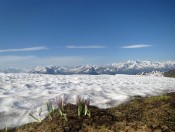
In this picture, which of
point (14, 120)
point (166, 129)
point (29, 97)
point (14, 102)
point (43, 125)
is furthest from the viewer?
point (29, 97)

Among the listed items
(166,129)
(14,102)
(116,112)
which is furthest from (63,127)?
(14,102)

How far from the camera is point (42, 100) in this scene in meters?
10.3

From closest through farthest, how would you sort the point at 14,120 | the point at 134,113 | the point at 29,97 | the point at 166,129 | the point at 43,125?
the point at 166,129, the point at 43,125, the point at 134,113, the point at 14,120, the point at 29,97

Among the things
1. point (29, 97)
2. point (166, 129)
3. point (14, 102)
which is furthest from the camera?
point (29, 97)

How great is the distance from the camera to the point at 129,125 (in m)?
6.36

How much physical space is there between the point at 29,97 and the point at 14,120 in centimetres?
316

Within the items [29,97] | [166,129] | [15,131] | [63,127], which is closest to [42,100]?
[29,97]

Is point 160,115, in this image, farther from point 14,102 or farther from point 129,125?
point 14,102

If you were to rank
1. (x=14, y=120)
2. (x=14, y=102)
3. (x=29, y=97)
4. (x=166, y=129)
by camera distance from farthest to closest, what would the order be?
(x=29, y=97), (x=14, y=102), (x=14, y=120), (x=166, y=129)

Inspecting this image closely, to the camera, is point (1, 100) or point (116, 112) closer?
point (116, 112)

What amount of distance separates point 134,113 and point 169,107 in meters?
1.18

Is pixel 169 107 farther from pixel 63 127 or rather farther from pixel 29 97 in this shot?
pixel 29 97

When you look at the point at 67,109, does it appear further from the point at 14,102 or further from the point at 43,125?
the point at 14,102

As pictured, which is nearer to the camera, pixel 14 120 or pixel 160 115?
pixel 160 115
